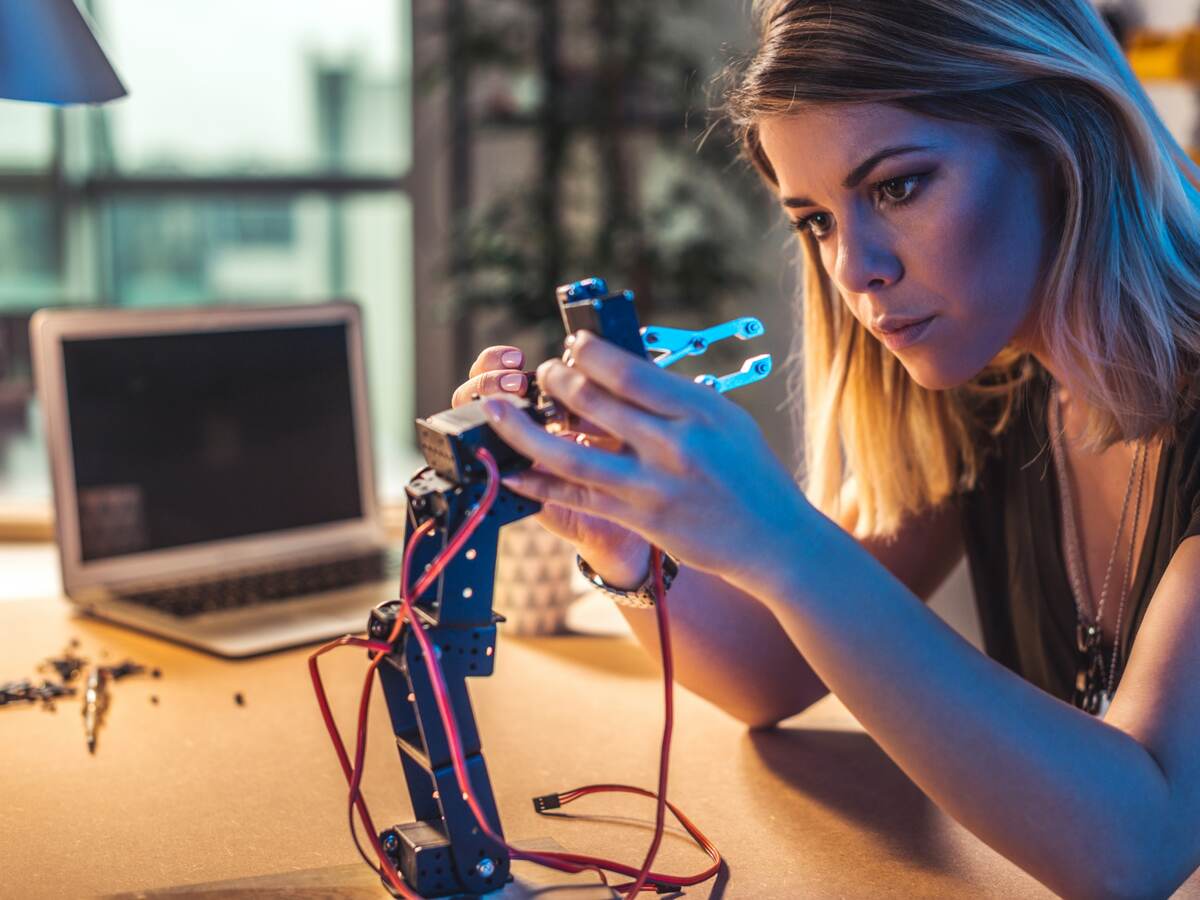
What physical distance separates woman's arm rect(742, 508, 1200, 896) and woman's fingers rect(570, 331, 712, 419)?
4.4 inches

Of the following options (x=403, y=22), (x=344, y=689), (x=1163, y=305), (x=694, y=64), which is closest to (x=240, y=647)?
(x=344, y=689)

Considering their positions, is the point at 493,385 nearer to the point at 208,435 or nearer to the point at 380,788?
the point at 380,788

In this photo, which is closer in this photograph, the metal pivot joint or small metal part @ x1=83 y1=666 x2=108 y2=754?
the metal pivot joint

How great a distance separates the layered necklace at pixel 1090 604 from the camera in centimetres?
115

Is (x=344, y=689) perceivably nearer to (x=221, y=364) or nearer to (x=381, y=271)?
(x=221, y=364)

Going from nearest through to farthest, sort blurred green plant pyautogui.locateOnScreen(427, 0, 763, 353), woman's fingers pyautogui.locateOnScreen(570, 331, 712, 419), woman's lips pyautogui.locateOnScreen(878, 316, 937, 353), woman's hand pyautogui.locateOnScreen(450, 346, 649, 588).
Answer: woman's fingers pyautogui.locateOnScreen(570, 331, 712, 419) < woman's hand pyautogui.locateOnScreen(450, 346, 649, 588) < woman's lips pyautogui.locateOnScreen(878, 316, 937, 353) < blurred green plant pyautogui.locateOnScreen(427, 0, 763, 353)

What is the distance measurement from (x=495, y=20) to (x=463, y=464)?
335cm

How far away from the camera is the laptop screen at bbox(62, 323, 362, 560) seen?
151cm

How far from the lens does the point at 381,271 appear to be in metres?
4.74

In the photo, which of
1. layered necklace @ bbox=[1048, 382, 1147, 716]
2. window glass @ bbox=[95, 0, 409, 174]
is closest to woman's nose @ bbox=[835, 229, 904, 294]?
layered necklace @ bbox=[1048, 382, 1147, 716]

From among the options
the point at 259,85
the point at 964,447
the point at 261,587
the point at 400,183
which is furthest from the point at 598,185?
the point at 964,447

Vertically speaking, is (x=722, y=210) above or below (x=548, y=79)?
below

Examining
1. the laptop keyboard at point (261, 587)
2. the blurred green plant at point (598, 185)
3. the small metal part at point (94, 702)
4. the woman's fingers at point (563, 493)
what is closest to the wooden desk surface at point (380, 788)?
the small metal part at point (94, 702)

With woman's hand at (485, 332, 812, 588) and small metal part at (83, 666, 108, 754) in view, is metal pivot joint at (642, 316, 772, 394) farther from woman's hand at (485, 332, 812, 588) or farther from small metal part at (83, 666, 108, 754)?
small metal part at (83, 666, 108, 754)
